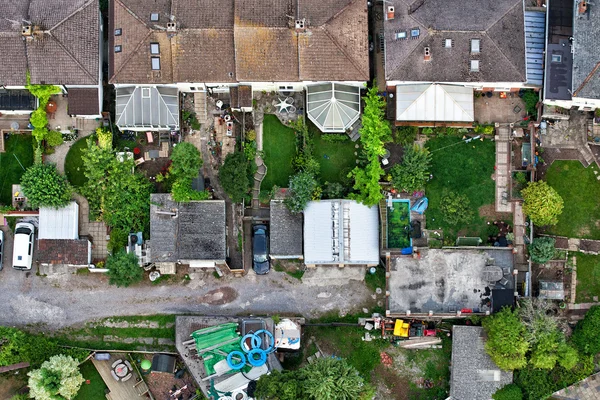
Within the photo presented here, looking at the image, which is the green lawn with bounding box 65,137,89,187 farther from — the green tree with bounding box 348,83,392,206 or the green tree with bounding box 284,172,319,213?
the green tree with bounding box 348,83,392,206

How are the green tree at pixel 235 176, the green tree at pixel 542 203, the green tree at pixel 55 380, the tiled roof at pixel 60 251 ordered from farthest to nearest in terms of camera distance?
1. the tiled roof at pixel 60 251
2. the green tree at pixel 235 176
3. the green tree at pixel 542 203
4. the green tree at pixel 55 380

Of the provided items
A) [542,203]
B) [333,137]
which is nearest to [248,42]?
[333,137]

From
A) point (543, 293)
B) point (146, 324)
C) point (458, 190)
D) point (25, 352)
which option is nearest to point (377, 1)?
point (458, 190)

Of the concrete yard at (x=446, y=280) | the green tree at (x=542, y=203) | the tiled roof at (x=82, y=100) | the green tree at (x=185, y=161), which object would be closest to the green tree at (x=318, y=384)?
the concrete yard at (x=446, y=280)

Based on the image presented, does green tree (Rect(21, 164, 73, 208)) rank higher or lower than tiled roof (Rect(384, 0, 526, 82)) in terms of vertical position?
lower

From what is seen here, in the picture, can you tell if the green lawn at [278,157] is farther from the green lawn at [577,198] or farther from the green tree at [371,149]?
the green lawn at [577,198]

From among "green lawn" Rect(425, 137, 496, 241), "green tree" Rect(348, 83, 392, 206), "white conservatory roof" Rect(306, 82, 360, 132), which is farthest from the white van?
"green lawn" Rect(425, 137, 496, 241)
